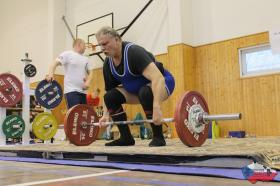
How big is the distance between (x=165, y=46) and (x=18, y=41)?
4517 millimetres

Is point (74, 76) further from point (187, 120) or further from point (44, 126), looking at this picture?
point (187, 120)

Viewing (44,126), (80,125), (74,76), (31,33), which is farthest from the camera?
(31,33)

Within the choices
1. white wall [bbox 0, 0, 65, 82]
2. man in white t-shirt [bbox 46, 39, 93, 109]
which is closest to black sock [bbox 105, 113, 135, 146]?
man in white t-shirt [bbox 46, 39, 93, 109]

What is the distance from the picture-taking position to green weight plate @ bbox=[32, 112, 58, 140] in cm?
349

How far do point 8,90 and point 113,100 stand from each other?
1608 millimetres

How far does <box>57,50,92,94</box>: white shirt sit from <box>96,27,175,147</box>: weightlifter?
833mm

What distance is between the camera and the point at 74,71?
126 inches

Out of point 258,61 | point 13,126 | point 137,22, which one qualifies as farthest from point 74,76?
point 137,22

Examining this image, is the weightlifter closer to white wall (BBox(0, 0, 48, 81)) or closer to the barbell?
the barbell

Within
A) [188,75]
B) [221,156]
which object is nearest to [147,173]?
[221,156]

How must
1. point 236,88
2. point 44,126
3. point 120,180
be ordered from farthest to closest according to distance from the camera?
point 236,88
point 44,126
point 120,180

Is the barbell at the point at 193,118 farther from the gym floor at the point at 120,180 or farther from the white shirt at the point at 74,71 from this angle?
the white shirt at the point at 74,71

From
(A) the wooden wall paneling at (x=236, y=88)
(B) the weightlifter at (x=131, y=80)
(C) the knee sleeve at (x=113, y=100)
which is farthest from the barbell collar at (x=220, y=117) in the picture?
(A) the wooden wall paneling at (x=236, y=88)

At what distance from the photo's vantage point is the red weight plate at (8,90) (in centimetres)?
341
